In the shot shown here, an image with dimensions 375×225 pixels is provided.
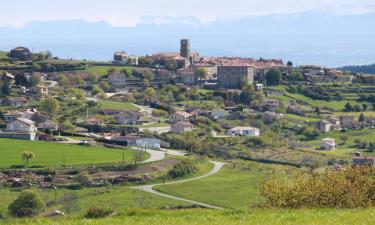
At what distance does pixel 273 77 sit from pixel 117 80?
51.4ft

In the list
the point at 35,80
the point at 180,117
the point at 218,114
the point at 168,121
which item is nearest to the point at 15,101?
the point at 35,80

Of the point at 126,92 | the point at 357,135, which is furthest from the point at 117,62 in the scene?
the point at 357,135

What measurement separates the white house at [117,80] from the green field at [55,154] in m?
28.2

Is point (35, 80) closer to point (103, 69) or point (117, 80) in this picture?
point (117, 80)

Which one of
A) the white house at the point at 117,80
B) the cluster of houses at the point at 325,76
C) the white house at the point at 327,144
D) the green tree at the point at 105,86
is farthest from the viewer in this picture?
the cluster of houses at the point at 325,76

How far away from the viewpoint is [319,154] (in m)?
54.1

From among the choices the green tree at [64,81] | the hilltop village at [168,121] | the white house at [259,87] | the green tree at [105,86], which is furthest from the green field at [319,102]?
the green tree at [64,81]

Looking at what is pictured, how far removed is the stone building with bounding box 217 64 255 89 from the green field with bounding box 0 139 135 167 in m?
36.5

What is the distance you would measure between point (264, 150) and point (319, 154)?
4147 mm

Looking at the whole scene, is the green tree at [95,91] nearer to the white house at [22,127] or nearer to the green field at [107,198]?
the white house at [22,127]

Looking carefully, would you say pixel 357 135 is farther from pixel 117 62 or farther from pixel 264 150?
pixel 117 62

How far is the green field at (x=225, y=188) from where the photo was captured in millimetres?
36844

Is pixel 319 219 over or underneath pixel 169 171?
over

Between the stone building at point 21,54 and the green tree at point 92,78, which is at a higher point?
the stone building at point 21,54
